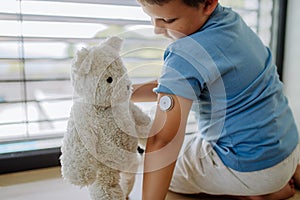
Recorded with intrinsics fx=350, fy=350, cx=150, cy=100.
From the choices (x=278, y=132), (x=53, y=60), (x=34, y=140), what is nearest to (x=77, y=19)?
(x=53, y=60)

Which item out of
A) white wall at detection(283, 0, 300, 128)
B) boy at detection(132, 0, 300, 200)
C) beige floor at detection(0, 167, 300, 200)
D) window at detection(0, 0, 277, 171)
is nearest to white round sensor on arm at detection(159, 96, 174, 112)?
boy at detection(132, 0, 300, 200)

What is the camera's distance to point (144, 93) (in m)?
0.81

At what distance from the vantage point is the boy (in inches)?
27.8

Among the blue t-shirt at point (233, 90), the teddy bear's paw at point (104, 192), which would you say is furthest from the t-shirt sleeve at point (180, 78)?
the teddy bear's paw at point (104, 192)

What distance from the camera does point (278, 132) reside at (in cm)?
82

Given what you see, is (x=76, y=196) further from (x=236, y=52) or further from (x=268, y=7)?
(x=268, y=7)

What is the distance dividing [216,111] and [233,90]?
0.06 metres

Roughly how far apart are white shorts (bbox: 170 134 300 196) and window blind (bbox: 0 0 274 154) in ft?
1.31

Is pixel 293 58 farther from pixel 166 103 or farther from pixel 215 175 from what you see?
pixel 166 103

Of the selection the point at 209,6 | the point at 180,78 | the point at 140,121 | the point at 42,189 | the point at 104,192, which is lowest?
the point at 42,189

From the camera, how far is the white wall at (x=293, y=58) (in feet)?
4.61

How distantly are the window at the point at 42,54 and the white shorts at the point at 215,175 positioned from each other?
412mm

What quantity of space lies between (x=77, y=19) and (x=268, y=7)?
2.76ft

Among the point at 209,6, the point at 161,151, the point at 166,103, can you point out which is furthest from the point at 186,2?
the point at 161,151
